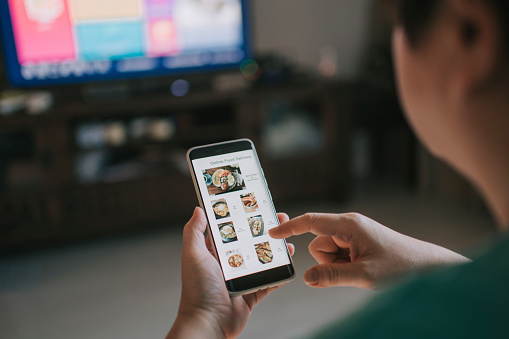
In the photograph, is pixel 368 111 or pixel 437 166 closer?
pixel 437 166

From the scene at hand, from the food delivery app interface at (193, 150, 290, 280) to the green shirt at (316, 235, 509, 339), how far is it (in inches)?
22.8

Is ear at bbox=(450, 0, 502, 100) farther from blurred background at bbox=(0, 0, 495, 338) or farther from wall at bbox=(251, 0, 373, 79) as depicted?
wall at bbox=(251, 0, 373, 79)

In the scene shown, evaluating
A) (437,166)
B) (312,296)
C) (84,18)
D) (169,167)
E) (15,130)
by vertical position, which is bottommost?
(312,296)

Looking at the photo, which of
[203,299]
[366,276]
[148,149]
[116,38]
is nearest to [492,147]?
[366,276]

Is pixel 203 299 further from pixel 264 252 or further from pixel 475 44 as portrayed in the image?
pixel 475 44

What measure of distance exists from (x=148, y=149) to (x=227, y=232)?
183 cm

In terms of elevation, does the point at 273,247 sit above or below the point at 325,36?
below

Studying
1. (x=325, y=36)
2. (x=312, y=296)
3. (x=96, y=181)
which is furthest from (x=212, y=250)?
(x=325, y=36)

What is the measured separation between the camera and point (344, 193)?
2811 mm

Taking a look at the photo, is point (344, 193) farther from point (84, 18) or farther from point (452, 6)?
point (452, 6)

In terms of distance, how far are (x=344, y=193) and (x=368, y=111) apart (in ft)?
1.90

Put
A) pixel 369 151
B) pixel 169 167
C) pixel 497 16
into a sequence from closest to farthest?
pixel 497 16
pixel 169 167
pixel 369 151

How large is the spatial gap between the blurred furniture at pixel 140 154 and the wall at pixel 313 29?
1.39 ft

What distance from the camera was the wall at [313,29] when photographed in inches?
116
